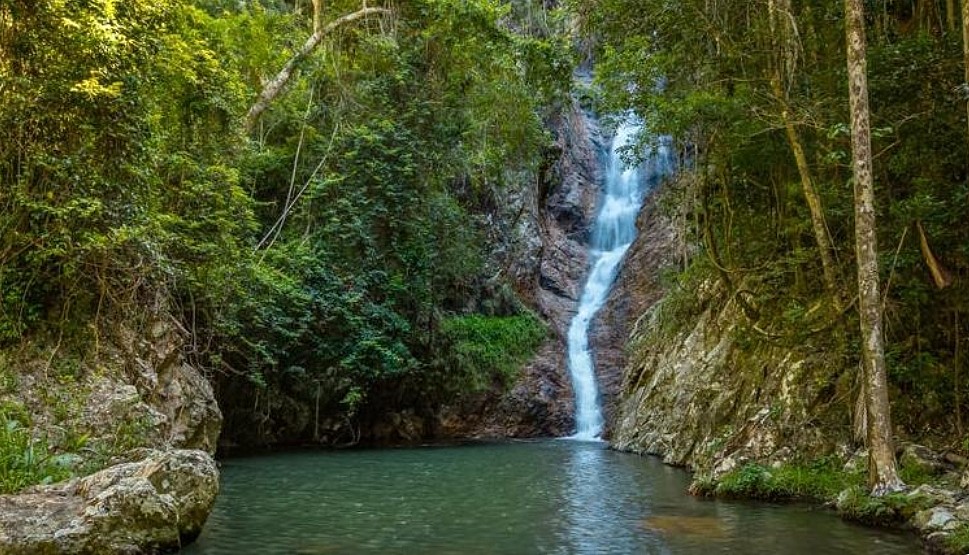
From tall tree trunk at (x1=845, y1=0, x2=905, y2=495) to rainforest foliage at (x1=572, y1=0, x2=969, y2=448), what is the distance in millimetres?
364

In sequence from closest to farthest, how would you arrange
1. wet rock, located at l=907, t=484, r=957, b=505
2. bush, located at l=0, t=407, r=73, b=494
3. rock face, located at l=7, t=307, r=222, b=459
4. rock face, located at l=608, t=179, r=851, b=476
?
bush, located at l=0, t=407, r=73, b=494
wet rock, located at l=907, t=484, r=957, b=505
rock face, located at l=7, t=307, r=222, b=459
rock face, located at l=608, t=179, r=851, b=476

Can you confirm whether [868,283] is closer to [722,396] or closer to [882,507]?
[882,507]

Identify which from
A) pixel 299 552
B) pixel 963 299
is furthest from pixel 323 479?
pixel 963 299

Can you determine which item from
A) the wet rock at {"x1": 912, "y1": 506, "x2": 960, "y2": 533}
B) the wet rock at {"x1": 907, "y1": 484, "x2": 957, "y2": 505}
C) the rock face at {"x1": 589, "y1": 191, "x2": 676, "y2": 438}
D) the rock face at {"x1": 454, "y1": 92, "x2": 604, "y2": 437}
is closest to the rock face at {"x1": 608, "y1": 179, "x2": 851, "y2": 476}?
the rock face at {"x1": 589, "y1": 191, "x2": 676, "y2": 438}

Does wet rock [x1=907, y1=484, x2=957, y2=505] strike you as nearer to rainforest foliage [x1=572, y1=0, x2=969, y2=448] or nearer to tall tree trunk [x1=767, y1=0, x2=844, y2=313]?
rainforest foliage [x1=572, y1=0, x2=969, y2=448]

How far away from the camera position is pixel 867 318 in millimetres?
8484

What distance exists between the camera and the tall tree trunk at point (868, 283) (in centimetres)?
836

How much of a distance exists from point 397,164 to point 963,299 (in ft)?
47.1

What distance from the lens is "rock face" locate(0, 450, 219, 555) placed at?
5971 millimetres

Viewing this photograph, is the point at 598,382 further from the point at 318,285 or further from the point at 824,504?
the point at 824,504

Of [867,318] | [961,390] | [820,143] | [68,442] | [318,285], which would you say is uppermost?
[820,143]

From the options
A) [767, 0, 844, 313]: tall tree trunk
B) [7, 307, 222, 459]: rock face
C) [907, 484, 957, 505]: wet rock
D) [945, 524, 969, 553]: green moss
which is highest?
[767, 0, 844, 313]: tall tree trunk

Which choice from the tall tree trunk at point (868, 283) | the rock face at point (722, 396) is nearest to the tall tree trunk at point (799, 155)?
the rock face at point (722, 396)

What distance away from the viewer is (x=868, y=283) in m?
8.54
